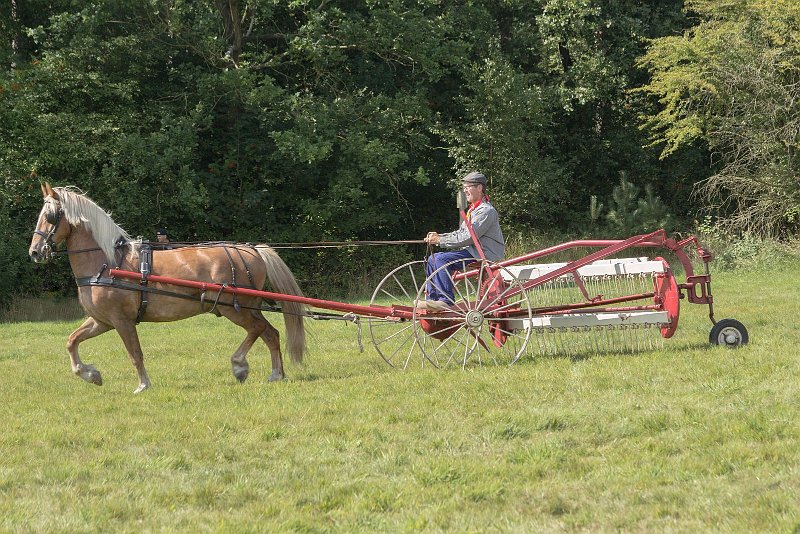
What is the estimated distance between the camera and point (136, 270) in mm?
10289

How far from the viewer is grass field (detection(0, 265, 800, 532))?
17.7 ft

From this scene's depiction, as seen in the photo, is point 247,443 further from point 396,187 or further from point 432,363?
point 396,187

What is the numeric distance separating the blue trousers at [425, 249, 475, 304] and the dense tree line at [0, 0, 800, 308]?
13374 millimetres

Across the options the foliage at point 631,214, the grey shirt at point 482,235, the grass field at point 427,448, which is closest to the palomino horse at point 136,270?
the grass field at point 427,448

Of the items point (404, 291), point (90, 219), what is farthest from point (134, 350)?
point (404, 291)

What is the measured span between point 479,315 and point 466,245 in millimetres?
794

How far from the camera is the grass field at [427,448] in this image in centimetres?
541

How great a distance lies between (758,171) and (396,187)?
9.04 m

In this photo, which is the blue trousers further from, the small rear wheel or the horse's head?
the horse's head

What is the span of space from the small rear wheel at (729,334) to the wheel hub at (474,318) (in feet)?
7.71

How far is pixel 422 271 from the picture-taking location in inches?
1038

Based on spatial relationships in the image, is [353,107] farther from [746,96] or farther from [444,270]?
[444,270]

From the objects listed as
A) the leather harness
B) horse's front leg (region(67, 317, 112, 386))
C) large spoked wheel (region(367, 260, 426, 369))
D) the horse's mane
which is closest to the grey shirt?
large spoked wheel (region(367, 260, 426, 369))

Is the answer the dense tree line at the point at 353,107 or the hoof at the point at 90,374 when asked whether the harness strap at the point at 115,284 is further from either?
the dense tree line at the point at 353,107
